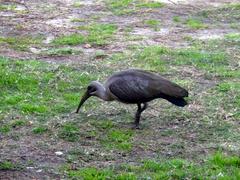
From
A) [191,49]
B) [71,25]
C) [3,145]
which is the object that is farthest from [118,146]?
[71,25]

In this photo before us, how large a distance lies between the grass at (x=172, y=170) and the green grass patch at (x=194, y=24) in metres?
7.82

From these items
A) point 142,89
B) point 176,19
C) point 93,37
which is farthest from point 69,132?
point 176,19

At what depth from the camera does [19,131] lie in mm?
8734

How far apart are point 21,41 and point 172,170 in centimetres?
702

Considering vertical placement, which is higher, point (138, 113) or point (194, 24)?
point (138, 113)

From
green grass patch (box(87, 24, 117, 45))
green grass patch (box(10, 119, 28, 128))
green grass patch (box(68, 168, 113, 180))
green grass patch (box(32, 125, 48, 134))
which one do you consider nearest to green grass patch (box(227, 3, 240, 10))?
green grass patch (box(87, 24, 117, 45))

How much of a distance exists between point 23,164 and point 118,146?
1190 millimetres

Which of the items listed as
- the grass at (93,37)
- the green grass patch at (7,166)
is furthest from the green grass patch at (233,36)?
the green grass patch at (7,166)

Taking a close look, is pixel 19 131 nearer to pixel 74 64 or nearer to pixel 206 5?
pixel 74 64

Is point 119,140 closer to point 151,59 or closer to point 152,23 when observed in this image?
point 151,59

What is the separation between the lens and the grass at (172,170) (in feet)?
24.0

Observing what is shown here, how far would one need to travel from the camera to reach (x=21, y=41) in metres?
13.8

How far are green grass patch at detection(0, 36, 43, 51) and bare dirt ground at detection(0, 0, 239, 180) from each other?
0.44 ft

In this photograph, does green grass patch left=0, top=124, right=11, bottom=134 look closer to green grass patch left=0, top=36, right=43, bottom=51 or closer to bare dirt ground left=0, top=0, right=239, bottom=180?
bare dirt ground left=0, top=0, right=239, bottom=180
